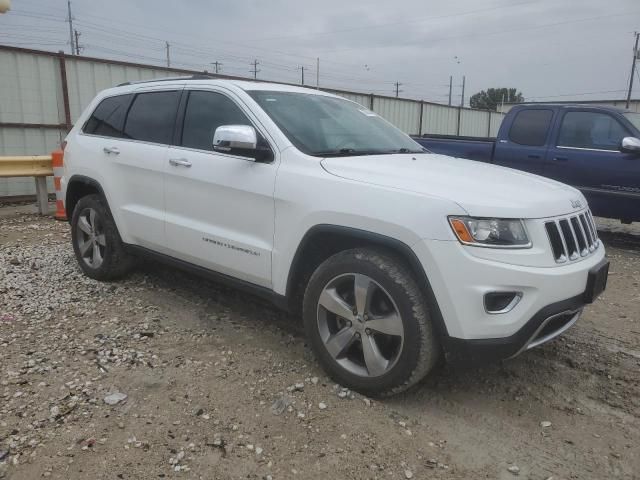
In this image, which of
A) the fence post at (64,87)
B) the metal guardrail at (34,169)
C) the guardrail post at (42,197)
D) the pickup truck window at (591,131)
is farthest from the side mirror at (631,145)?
the fence post at (64,87)

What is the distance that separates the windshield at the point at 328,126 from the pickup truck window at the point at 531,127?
3.97 metres

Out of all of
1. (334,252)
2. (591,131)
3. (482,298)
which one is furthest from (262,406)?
(591,131)

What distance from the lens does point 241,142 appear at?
318 centimetres

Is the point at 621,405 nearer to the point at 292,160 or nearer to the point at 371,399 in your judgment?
the point at 371,399

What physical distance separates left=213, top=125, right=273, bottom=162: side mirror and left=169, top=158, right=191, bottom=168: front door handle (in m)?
0.53

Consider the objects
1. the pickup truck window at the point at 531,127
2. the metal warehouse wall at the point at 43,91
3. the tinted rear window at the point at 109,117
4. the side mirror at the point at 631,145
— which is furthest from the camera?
the metal warehouse wall at the point at 43,91

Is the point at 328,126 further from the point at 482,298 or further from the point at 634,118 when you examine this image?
the point at 634,118

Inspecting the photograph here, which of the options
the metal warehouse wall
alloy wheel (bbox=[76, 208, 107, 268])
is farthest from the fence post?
alloy wheel (bbox=[76, 208, 107, 268])

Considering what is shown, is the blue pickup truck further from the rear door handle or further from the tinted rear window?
the rear door handle

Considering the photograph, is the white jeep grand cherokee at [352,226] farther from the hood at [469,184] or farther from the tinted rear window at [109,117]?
the tinted rear window at [109,117]

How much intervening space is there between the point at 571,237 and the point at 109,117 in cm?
388

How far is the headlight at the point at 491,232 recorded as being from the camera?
99.5 inches

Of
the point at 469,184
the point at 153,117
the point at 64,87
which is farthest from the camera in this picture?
the point at 64,87

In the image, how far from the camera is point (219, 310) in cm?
428
